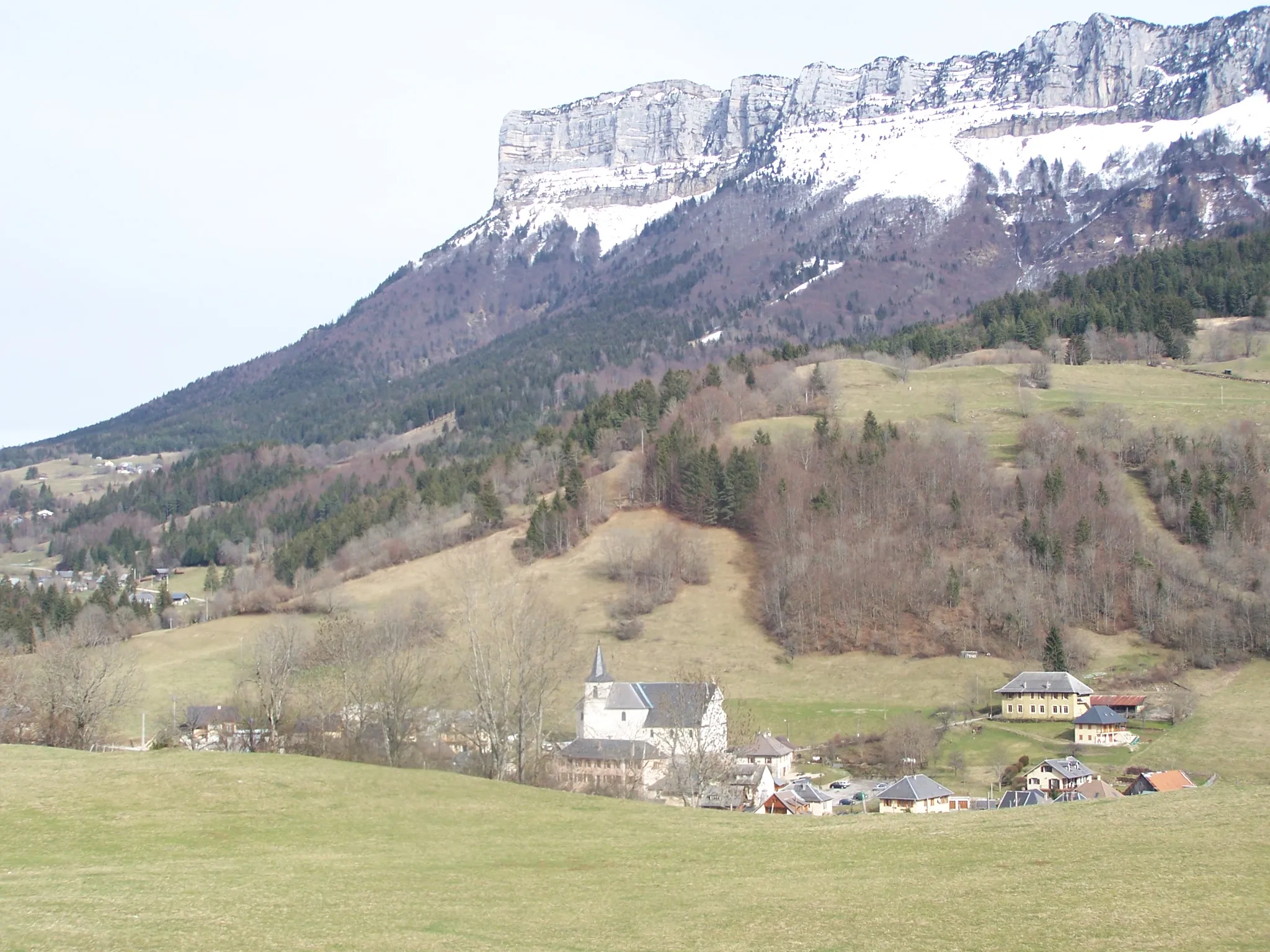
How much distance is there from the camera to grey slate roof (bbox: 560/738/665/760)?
67.8m

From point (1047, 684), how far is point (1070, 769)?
56.8ft

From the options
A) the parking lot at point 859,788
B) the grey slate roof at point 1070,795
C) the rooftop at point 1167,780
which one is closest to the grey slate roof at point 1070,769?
the grey slate roof at point 1070,795

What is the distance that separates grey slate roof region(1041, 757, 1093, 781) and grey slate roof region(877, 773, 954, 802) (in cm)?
571

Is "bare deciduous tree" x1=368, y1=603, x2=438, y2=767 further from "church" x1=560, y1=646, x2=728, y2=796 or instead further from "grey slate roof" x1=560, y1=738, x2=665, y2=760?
"grey slate roof" x1=560, y1=738, x2=665, y2=760

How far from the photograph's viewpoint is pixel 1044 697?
76.8 meters

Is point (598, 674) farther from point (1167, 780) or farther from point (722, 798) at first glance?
point (1167, 780)

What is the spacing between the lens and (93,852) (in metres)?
28.0

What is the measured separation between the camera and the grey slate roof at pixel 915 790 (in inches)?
2247

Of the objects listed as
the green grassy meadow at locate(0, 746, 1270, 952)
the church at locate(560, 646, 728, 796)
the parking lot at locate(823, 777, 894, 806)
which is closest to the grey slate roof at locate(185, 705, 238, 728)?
the church at locate(560, 646, 728, 796)

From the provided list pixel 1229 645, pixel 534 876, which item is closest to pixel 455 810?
pixel 534 876

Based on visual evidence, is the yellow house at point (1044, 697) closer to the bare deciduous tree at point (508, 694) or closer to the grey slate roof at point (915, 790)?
the grey slate roof at point (915, 790)

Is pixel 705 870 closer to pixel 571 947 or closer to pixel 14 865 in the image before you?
pixel 571 947

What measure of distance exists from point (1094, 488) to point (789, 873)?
8331cm

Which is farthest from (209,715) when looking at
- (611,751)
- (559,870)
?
(559,870)
